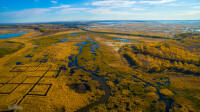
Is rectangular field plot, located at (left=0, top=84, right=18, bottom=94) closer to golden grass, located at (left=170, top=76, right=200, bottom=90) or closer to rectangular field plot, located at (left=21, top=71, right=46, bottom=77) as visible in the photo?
rectangular field plot, located at (left=21, top=71, right=46, bottom=77)

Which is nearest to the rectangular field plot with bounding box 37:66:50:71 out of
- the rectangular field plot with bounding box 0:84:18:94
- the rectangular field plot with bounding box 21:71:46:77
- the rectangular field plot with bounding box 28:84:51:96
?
the rectangular field plot with bounding box 21:71:46:77

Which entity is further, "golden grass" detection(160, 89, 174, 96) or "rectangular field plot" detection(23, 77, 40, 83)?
"rectangular field plot" detection(23, 77, 40, 83)

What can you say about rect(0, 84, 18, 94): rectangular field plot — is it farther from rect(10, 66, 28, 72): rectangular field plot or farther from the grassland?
rect(10, 66, 28, 72): rectangular field plot

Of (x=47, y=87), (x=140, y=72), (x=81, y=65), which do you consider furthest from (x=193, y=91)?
(x=47, y=87)

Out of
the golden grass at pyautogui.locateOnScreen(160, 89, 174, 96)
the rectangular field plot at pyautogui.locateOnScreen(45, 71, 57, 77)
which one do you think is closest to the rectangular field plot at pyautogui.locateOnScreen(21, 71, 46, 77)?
the rectangular field plot at pyautogui.locateOnScreen(45, 71, 57, 77)

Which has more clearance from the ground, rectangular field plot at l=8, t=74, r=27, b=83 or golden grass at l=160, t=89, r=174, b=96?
rectangular field plot at l=8, t=74, r=27, b=83

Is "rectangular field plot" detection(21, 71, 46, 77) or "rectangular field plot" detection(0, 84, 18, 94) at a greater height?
"rectangular field plot" detection(21, 71, 46, 77)

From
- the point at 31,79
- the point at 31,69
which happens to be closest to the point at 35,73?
the point at 31,79

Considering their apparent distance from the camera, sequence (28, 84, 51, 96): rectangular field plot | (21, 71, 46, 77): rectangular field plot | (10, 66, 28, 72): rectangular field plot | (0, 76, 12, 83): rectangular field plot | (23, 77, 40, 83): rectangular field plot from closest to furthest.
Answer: (28, 84, 51, 96): rectangular field plot < (0, 76, 12, 83): rectangular field plot < (23, 77, 40, 83): rectangular field plot < (21, 71, 46, 77): rectangular field plot < (10, 66, 28, 72): rectangular field plot

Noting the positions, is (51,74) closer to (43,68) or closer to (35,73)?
(35,73)

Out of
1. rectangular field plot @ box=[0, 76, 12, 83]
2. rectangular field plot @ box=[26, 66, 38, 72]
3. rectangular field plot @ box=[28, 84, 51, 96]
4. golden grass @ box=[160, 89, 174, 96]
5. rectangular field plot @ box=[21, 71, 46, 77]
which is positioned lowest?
golden grass @ box=[160, 89, 174, 96]

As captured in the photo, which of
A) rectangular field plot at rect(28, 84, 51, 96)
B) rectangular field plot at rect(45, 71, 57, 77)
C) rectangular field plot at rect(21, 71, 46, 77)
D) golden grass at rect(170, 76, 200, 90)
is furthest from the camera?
rectangular field plot at rect(45, 71, 57, 77)
